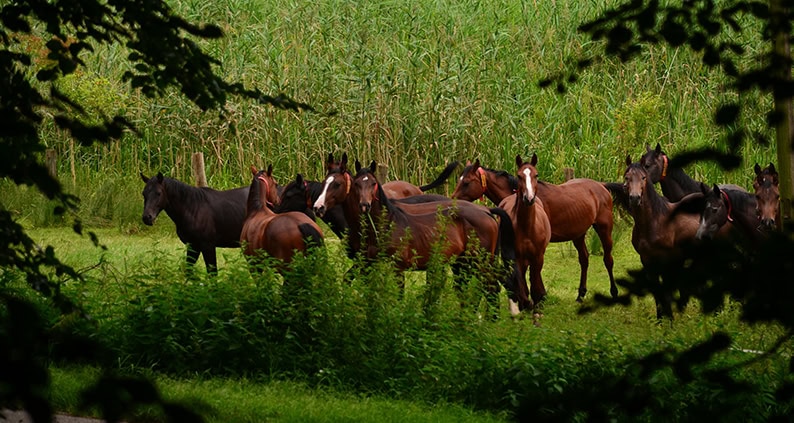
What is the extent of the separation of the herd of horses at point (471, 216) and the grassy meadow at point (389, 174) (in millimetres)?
640

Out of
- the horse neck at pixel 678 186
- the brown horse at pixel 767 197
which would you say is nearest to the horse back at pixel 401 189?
the horse neck at pixel 678 186

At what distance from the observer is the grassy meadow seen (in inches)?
332

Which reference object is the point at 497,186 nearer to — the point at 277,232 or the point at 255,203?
the point at 255,203

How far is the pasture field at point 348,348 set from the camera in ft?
26.5

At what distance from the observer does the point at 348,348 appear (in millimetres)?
8742

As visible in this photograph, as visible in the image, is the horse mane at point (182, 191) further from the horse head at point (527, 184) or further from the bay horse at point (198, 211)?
the horse head at point (527, 184)

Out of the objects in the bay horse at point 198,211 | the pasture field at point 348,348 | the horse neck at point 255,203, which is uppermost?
the horse neck at point 255,203

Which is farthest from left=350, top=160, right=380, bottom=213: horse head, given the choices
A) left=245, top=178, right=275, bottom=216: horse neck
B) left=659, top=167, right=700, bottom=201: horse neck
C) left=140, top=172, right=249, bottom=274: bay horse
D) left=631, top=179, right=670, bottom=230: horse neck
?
left=659, top=167, right=700, bottom=201: horse neck

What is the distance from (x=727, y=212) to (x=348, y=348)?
575 cm

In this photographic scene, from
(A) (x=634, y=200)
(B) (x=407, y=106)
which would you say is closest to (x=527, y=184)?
(A) (x=634, y=200)

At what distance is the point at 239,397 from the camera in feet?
26.8

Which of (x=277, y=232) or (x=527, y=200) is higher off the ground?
(x=527, y=200)

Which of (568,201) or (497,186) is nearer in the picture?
(568,201)

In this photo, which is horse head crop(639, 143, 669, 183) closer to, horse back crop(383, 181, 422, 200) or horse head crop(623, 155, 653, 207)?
horse head crop(623, 155, 653, 207)
